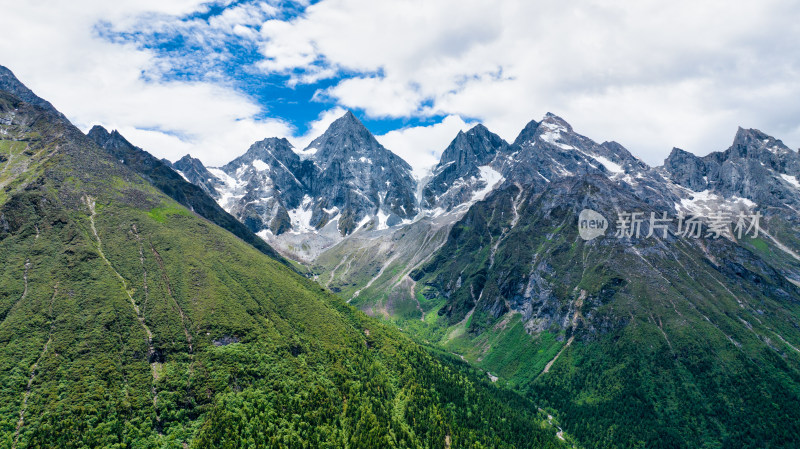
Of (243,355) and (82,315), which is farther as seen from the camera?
(243,355)

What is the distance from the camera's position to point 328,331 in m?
198

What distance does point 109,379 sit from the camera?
129375mm

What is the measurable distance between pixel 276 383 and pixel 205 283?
68.5m

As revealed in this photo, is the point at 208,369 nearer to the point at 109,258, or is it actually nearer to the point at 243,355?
the point at 243,355

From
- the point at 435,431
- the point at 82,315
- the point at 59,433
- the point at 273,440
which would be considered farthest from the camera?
the point at 435,431

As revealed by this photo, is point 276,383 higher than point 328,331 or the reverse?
the reverse

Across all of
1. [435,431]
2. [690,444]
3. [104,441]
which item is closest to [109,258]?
[104,441]

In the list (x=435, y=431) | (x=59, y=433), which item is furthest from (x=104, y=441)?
(x=435, y=431)

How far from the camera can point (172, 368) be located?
14212 centimetres

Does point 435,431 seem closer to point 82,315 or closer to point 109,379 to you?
point 109,379

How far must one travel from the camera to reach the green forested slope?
121 meters

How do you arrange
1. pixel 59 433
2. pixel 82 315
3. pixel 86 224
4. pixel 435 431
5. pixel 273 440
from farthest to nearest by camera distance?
pixel 86 224 → pixel 435 431 → pixel 82 315 → pixel 273 440 → pixel 59 433

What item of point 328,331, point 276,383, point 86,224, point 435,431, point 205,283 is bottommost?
point 435,431

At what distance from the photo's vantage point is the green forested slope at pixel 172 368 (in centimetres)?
12125
